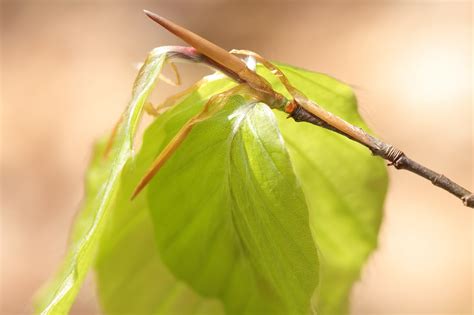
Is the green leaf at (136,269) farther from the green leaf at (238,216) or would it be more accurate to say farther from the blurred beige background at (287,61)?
the blurred beige background at (287,61)

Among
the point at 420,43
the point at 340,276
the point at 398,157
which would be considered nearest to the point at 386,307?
the point at 420,43

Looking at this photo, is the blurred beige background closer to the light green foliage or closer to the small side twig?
the light green foliage

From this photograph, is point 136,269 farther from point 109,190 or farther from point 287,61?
point 287,61

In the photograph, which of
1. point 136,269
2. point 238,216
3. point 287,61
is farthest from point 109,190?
point 287,61

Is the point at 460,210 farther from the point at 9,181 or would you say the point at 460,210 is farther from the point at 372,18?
the point at 9,181

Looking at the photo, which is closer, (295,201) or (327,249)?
(295,201)
